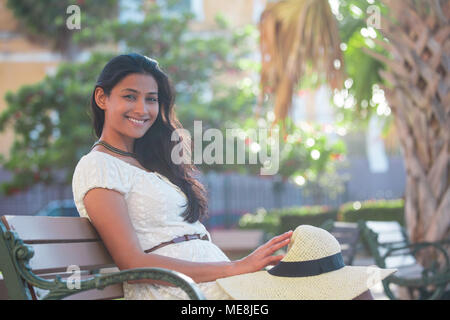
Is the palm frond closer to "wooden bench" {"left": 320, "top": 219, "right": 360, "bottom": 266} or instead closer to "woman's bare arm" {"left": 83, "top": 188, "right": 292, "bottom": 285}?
"wooden bench" {"left": 320, "top": 219, "right": 360, "bottom": 266}

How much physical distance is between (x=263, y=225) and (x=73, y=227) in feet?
37.3

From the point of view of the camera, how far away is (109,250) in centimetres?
232

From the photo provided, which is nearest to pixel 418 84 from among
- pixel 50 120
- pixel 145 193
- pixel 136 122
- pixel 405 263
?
pixel 405 263

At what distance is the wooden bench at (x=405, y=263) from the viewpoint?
4246 millimetres

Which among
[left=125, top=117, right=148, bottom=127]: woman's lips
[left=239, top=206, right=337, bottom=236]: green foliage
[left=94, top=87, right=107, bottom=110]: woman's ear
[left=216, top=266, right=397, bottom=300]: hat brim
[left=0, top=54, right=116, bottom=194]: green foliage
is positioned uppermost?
[left=0, top=54, right=116, bottom=194]: green foliage

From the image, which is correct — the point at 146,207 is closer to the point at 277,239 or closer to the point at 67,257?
the point at 67,257

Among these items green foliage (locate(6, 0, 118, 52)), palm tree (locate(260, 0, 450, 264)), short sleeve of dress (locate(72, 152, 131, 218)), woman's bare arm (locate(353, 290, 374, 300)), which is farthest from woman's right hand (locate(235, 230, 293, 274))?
green foliage (locate(6, 0, 118, 52))

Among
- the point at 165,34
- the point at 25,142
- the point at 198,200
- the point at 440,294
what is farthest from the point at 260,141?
the point at 198,200

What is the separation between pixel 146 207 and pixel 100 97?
1.73 feet

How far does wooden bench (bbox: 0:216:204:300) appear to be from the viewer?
6.37 feet

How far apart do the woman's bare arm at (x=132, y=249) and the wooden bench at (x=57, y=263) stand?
0.32 ft

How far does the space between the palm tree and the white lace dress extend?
9.66ft

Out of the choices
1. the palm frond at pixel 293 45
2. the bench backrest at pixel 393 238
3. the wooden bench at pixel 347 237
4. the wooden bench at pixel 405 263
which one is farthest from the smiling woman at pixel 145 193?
the palm frond at pixel 293 45

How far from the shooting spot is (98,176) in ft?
7.53
